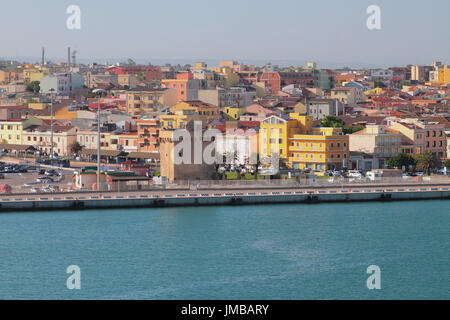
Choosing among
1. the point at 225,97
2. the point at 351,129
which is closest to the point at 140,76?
the point at 225,97

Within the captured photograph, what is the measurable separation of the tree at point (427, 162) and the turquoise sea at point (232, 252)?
3911mm

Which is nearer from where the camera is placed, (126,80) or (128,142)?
(128,142)

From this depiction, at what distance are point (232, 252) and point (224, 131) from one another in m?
13.3

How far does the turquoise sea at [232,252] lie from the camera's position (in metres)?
15.0

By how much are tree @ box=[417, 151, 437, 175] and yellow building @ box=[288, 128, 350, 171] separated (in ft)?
5.64

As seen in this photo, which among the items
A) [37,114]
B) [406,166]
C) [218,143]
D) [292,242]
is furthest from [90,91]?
[292,242]

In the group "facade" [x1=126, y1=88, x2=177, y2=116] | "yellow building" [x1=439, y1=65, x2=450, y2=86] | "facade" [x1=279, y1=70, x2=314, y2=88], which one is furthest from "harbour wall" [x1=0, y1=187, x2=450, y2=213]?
"yellow building" [x1=439, y1=65, x2=450, y2=86]

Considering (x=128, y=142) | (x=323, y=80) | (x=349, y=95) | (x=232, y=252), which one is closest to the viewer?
(x=232, y=252)

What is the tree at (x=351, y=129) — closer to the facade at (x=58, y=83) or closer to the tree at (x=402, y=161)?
the tree at (x=402, y=161)

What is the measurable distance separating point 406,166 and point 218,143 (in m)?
5.12

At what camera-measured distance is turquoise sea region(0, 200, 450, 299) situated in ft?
49.3

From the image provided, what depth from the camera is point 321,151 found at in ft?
88.1

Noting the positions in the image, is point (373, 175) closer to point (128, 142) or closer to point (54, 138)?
point (128, 142)
